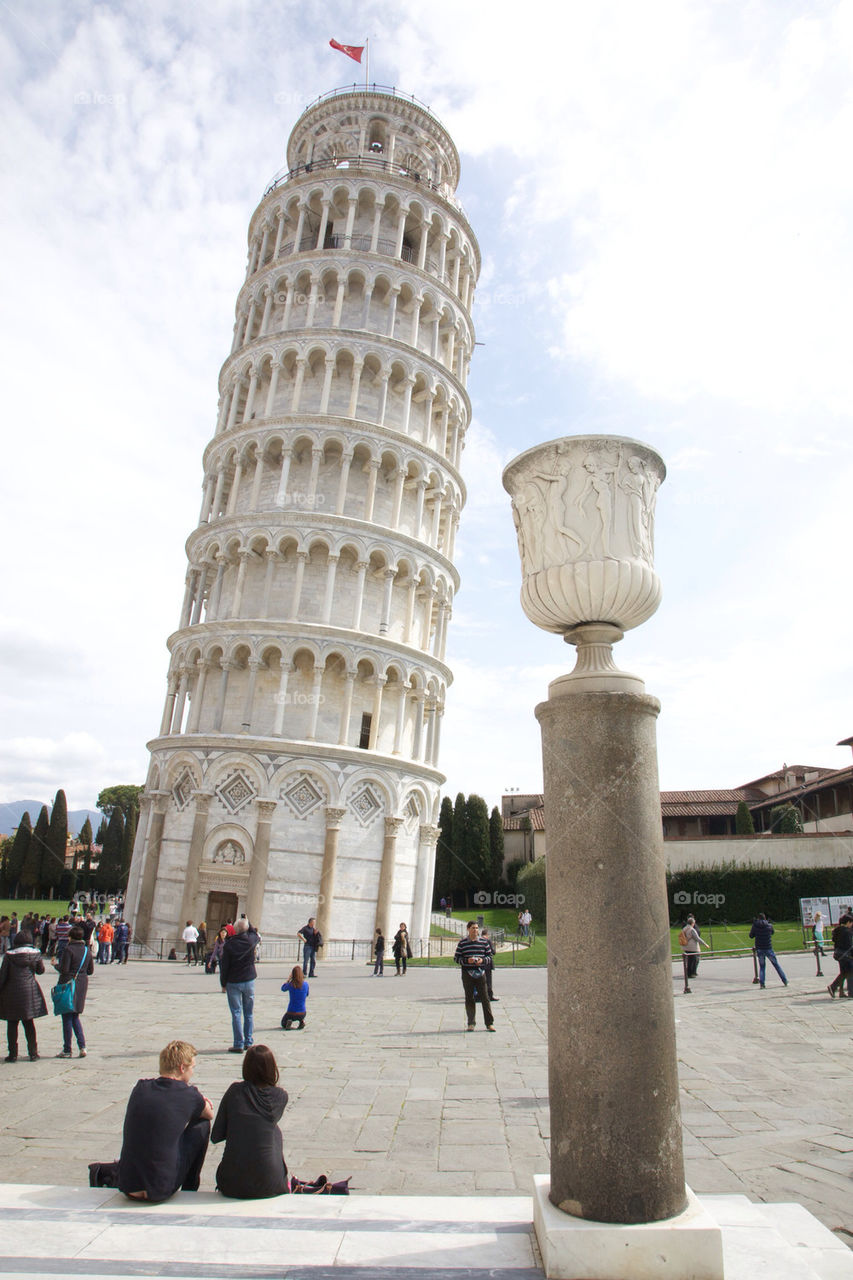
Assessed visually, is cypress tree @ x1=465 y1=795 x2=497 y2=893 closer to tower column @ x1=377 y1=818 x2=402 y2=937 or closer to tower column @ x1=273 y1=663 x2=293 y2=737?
tower column @ x1=377 y1=818 x2=402 y2=937

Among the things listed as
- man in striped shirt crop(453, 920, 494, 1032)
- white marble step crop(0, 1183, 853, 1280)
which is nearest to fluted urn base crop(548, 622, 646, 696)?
white marble step crop(0, 1183, 853, 1280)

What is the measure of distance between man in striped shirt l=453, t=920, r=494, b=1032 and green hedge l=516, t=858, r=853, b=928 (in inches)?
1096

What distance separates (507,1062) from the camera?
31.6 feet

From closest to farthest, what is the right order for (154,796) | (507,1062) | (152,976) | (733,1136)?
(733,1136)
(507,1062)
(152,976)
(154,796)

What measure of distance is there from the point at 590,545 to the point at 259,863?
25.4 m

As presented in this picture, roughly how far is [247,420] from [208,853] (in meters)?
18.4

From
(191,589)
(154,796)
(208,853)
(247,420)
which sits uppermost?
(247,420)

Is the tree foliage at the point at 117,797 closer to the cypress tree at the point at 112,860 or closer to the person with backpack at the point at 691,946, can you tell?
the cypress tree at the point at 112,860

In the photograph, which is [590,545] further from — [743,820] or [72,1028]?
[743,820]

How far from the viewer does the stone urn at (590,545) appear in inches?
175

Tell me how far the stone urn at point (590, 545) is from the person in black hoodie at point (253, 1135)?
327cm

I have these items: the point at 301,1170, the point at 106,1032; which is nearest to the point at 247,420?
the point at 106,1032

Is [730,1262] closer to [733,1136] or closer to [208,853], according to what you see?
[733,1136]

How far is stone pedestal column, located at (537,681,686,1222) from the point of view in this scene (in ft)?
11.6
